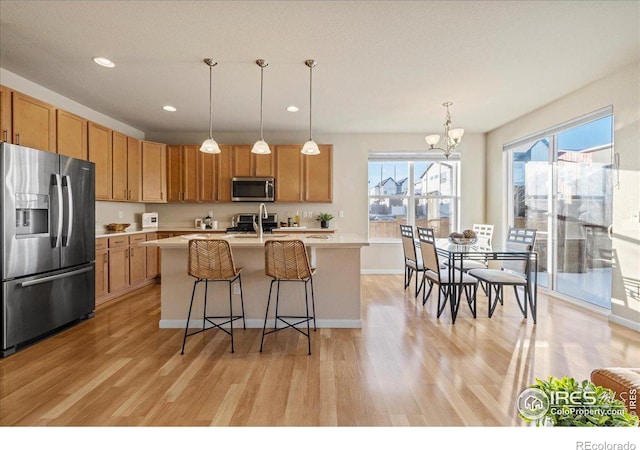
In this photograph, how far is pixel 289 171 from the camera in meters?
5.61

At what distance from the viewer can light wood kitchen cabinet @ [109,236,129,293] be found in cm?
421

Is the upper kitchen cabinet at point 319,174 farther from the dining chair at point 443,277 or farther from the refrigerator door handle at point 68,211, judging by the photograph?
the refrigerator door handle at point 68,211

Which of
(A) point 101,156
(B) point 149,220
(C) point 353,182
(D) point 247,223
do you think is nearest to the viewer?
(A) point 101,156

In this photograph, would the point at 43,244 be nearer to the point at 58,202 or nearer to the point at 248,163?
the point at 58,202

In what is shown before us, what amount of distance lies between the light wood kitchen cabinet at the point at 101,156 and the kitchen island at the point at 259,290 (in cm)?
188

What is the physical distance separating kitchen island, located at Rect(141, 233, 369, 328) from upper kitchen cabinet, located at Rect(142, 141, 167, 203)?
2509 mm

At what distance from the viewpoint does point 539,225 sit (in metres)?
4.74

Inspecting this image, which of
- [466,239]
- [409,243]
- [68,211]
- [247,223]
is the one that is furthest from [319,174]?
[68,211]

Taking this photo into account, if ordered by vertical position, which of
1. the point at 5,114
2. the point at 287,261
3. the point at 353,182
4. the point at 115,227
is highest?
the point at 5,114

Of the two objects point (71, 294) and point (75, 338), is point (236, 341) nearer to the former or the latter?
point (75, 338)

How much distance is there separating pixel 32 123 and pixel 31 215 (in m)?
1.05
